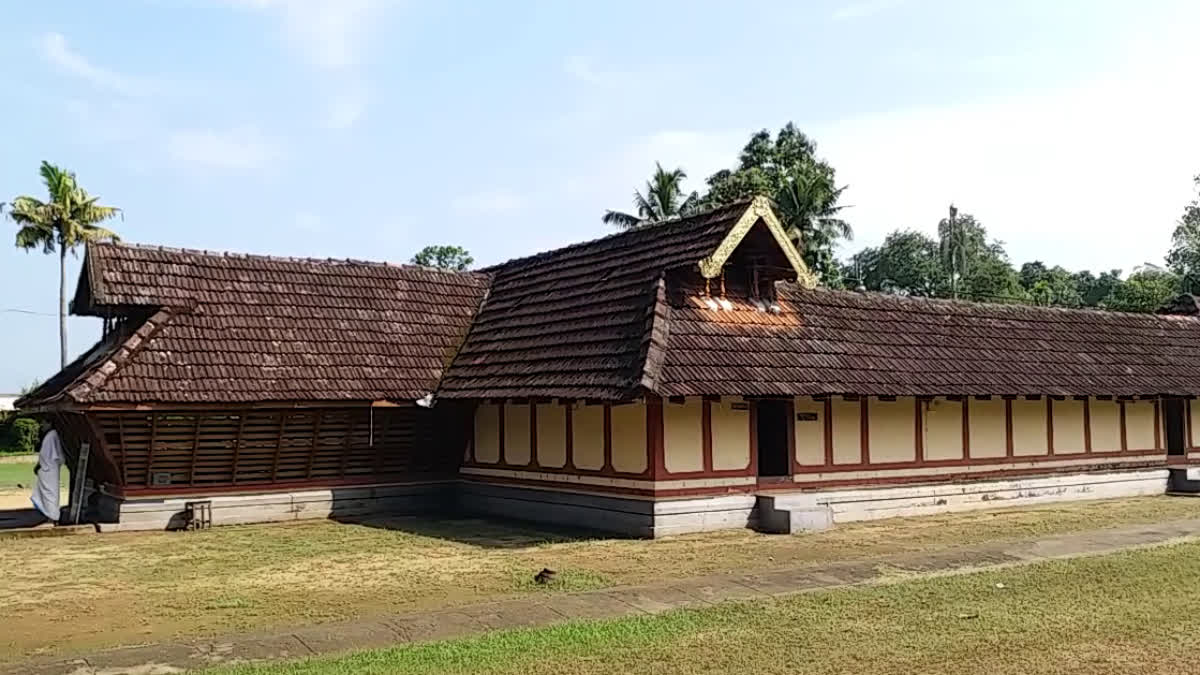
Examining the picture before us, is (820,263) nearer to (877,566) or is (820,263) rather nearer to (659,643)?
(877,566)

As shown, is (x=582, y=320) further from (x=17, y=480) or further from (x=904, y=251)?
(x=904, y=251)

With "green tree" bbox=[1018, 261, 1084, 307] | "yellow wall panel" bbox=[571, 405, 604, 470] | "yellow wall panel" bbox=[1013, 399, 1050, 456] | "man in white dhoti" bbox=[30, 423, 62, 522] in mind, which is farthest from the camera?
"green tree" bbox=[1018, 261, 1084, 307]

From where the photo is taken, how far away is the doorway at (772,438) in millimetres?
15516

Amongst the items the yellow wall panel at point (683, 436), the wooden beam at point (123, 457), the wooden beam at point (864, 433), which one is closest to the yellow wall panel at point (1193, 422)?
the wooden beam at point (864, 433)

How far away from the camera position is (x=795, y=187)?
122 feet

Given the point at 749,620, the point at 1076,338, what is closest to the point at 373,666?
the point at 749,620

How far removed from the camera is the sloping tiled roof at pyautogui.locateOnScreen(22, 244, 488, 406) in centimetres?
1496

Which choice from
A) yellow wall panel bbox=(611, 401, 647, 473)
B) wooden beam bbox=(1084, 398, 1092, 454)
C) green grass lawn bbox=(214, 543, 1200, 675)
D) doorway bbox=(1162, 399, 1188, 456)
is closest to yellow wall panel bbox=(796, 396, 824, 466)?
yellow wall panel bbox=(611, 401, 647, 473)

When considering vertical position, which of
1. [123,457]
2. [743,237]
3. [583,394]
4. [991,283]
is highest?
[991,283]

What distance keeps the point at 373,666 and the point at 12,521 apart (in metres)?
12.1

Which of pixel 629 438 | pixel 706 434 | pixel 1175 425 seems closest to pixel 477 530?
pixel 629 438

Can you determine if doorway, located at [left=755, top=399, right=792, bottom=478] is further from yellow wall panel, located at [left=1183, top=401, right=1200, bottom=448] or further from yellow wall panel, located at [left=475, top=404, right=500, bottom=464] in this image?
yellow wall panel, located at [left=1183, top=401, right=1200, bottom=448]

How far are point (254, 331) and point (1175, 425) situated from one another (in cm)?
1696

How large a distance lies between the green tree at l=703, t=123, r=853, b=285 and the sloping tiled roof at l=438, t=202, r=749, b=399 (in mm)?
18965
